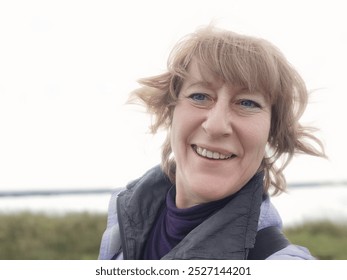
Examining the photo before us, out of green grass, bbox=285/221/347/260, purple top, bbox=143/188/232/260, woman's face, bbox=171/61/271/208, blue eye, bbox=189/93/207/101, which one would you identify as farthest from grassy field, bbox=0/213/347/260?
blue eye, bbox=189/93/207/101

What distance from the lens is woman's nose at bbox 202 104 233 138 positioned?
162cm

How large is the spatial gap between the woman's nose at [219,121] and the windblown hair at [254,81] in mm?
108

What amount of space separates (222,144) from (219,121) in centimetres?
10

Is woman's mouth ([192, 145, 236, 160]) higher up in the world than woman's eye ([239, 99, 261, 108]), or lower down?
lower down

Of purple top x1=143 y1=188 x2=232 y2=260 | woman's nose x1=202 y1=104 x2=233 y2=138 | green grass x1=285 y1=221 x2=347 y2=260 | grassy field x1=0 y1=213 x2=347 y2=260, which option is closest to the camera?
woman's nose x1=202 y1=104 x2=233 y2=138

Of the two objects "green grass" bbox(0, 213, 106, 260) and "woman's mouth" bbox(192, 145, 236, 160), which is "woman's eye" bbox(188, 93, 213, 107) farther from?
"green grass" bbox(0, 213, 106, 260)

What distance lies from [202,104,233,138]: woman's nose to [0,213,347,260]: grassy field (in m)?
2.77

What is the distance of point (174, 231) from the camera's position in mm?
1795

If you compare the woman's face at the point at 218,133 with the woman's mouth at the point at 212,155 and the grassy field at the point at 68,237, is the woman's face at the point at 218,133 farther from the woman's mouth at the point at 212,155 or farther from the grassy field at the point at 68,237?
the grassy field at the point at 68,237

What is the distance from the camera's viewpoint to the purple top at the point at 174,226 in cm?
178

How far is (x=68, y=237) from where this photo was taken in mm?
4414

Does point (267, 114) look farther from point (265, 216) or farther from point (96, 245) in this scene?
point (96, 245)

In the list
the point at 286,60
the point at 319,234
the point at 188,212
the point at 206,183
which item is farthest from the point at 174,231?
the point at 319,234

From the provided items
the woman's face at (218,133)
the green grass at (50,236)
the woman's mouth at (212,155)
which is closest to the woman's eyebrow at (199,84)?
the woman's face at (218,133)
